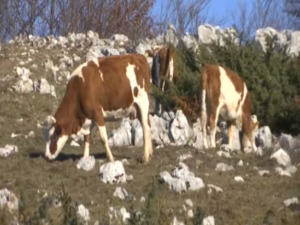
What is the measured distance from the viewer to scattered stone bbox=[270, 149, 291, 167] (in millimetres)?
15161

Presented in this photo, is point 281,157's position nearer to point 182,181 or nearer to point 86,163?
point 182,181

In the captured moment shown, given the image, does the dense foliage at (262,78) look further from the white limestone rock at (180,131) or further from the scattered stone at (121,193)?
the scattered stone at (121,193)

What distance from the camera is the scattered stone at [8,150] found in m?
16.0

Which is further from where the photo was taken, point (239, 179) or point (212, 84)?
point (212, 84)

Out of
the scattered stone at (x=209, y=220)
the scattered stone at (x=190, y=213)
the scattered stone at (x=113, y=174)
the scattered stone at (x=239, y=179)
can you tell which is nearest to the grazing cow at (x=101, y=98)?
the scattered stone at (x=113, y=174)

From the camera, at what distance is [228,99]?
17703mm

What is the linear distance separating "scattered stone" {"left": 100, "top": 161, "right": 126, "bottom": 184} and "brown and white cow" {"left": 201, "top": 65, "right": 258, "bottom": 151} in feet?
12.9

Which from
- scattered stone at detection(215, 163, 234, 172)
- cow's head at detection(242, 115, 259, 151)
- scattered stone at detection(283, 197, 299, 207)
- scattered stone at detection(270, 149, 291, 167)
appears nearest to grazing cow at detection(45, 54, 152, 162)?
scattered stone at detection(215, 163, 234, 172)

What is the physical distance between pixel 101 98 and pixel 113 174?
7.02 ft

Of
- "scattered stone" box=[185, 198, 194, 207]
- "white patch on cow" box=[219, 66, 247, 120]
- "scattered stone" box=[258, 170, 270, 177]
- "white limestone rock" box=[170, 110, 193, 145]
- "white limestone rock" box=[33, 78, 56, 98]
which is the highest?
"white limestone rock" box=[33, 78, 56, 98]

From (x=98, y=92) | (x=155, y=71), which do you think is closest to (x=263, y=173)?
(x=98, y=92)

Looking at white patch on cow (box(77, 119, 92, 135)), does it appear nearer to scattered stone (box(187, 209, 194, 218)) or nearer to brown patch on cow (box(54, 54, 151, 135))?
brown patch on cow (box(54, 54, 151, 135))

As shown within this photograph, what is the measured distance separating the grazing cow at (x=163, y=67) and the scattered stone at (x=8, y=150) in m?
5.88

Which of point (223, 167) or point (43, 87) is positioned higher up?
point (43, 87)
